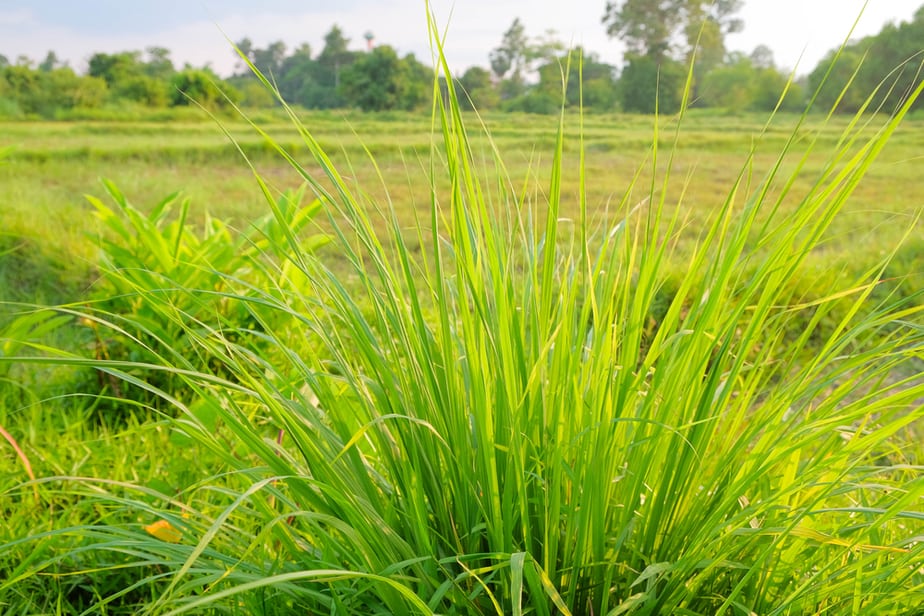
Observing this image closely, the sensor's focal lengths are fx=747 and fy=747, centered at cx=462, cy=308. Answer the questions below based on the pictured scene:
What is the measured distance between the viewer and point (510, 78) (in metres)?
4.72

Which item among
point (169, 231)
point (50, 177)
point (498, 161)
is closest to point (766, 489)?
point (498, 161)

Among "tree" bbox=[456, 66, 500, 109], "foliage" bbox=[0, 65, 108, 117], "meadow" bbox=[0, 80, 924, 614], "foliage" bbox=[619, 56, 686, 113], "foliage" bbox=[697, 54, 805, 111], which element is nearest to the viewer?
"meadow" bbox=[0, 80, 924, 614]

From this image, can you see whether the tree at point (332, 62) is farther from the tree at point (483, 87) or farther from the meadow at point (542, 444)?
the meadow at point (542, 444)

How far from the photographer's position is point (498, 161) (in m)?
0.71

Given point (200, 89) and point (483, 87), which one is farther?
point (200, 89)

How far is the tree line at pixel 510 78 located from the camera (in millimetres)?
4492

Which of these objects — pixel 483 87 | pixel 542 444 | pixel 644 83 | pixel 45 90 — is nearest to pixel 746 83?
pixel 644 83

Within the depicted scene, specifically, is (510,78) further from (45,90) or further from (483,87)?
(45,90)

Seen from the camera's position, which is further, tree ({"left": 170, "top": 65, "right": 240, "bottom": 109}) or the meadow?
tree ({"left": 170, "top": 65, "right": 240, "bottom": 109})

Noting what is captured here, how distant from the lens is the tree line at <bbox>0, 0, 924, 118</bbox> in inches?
177

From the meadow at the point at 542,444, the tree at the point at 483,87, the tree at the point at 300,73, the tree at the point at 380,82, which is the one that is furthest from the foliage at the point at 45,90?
the meadow at the point at 542,444

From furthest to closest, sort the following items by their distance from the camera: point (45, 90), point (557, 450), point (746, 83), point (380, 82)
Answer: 1. point (45, 90)
2. point (746, 83)
3. point (380, 82)
4. point (557, 450)

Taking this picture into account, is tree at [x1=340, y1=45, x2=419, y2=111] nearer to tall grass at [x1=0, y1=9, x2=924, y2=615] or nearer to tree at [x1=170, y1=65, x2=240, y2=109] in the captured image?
tree at [x1=170, y1=65, x2=240, y2=109]

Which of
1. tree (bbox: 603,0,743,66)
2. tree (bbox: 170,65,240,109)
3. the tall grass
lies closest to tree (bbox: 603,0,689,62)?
tree (bbox: 603,0,743,66)
